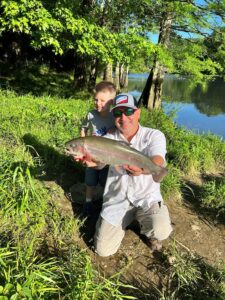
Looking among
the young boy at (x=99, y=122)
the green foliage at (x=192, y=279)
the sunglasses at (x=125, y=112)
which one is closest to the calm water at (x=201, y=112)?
the young boy at (x=99, y=122)

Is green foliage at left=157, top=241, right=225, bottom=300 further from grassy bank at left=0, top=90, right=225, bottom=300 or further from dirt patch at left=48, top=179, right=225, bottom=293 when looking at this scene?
dirt patch at left=48, top=179, right=225, bottom=293

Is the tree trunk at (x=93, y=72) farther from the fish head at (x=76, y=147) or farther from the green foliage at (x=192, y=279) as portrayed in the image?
the green foliage at (x=192, y=279)

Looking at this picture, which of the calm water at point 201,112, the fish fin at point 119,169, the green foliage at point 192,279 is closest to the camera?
the green foliage at point 192,279

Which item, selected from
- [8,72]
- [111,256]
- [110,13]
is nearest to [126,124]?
[111,256]

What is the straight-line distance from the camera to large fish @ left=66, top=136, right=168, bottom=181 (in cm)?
333

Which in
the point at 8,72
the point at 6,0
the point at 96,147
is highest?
the point at 6,0

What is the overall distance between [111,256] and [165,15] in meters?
8.86

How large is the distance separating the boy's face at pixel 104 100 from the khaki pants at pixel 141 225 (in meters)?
1.18

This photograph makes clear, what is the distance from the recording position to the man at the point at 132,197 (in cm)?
377

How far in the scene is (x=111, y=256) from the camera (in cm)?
384

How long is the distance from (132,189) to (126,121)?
2.40ft

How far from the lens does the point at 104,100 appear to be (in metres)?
4.15

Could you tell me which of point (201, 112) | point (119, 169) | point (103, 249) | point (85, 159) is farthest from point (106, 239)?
point (201, 112)

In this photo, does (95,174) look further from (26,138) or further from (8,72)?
(8,72)
